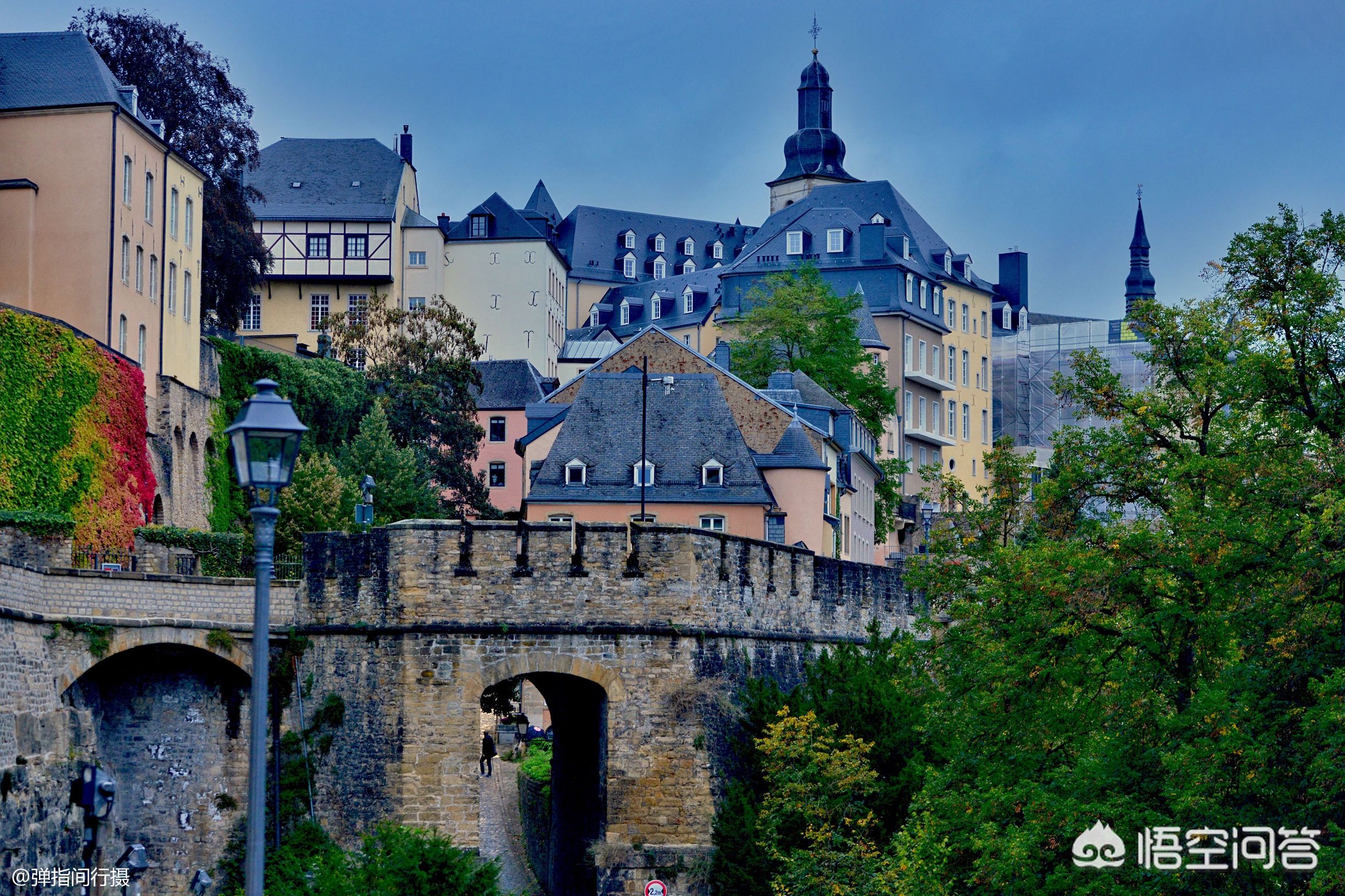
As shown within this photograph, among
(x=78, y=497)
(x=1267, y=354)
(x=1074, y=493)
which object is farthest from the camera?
(x=78, y=497)

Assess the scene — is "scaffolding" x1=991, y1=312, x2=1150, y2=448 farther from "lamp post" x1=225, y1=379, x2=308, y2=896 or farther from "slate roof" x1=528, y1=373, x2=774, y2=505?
"lamp post" x1=225, y1=379, x2=308, y2=896

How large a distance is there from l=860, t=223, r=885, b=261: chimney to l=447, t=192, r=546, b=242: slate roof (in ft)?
63.0

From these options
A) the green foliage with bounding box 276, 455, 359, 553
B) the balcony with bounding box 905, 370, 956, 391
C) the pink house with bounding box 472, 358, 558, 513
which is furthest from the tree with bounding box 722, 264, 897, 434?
the green foliage with bounding box 276, 455, 359, 553

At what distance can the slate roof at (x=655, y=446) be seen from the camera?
166 ft

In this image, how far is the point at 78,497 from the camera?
140 ft

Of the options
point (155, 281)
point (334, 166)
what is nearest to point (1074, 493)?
point (155, 281)

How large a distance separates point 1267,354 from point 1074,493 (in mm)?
3458

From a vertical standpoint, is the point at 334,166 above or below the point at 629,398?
above

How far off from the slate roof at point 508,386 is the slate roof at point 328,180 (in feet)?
29.6

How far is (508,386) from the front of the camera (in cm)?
9288

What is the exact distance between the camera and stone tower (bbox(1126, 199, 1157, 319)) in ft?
481

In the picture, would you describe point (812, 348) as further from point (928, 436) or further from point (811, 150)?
point (811, 150)

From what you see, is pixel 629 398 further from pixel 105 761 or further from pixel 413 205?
pixel 413 205

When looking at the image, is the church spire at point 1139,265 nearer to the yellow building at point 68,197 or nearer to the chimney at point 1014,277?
the chimney at point 1014,277
